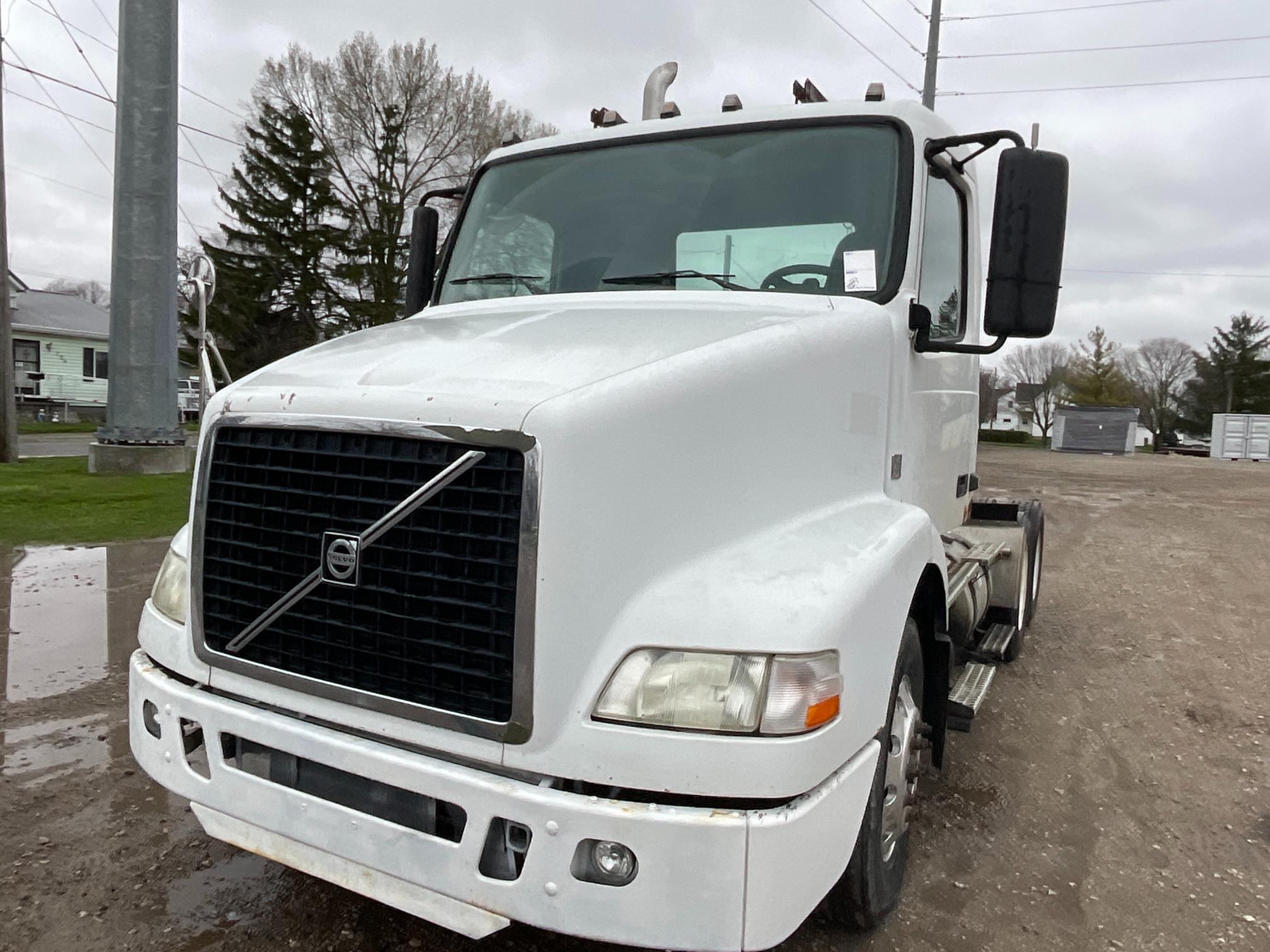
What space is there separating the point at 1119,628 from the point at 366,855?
6262 mm

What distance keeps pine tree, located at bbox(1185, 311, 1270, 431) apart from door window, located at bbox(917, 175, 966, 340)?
232 ft

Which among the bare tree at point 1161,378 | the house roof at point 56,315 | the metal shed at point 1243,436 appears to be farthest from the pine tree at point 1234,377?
the house roof at point 56,315

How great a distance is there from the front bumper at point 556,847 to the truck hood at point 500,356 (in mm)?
803

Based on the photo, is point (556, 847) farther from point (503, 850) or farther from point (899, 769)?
point (899, 769)

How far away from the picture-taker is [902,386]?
3.21 metres

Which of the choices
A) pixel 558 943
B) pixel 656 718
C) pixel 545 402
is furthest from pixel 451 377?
pixel 558 943

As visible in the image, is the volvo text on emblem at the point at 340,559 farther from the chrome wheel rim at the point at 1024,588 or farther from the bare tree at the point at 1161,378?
the bare tree at the point at 1161,378

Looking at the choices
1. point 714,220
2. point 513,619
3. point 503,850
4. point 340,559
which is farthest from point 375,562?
point 714,220

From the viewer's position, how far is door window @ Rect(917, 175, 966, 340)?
11.3 feet

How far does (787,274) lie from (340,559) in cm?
180

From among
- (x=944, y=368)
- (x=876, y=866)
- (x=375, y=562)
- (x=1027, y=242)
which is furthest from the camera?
(x=944, y=368)

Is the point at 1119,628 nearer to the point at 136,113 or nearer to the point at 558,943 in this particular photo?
the point at 558,943

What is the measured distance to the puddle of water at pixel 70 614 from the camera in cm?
497

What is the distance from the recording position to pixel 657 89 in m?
4.32
